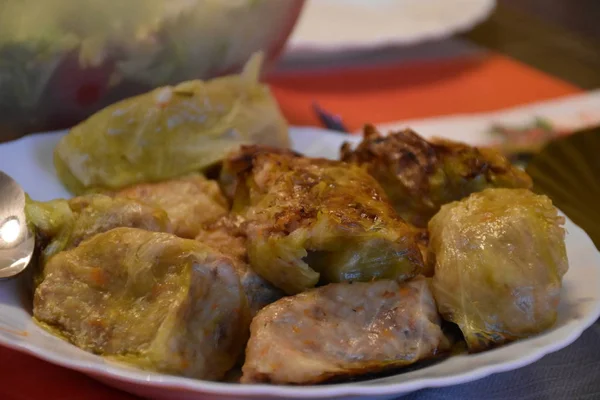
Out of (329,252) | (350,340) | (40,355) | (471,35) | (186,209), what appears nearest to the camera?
(40,355)

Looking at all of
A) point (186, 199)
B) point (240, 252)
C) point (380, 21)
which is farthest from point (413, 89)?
point (240, 252)

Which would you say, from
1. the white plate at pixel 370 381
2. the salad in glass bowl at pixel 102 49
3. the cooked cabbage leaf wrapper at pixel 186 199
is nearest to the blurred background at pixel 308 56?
the salad in glass bowl at pixel 102 49

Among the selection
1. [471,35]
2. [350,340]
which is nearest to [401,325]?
[350,340]

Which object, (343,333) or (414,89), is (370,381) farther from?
(414,89)

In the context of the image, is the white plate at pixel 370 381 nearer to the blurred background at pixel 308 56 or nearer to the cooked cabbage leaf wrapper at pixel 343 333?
the cooked cabbage leaf wrapper at pixel 343 333

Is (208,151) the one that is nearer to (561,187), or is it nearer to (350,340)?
(350,340)

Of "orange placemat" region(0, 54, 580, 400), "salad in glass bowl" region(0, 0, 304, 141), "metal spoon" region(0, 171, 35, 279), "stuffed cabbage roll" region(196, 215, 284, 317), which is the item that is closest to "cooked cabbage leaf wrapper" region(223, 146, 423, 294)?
"stuffed cabbage roll" region(196, 215, 284, 317)
